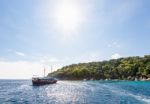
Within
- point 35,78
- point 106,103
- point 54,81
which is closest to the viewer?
point 106,103

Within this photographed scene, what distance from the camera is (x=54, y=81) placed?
650 feet

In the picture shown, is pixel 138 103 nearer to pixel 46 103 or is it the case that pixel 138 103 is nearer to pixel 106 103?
pixel 106 103

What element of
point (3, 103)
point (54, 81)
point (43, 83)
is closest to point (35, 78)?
point (43, 83)

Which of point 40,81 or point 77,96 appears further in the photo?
point 40,81

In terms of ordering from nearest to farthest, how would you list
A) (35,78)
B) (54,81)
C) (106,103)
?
(106,103)
(35,78)
(54,81)

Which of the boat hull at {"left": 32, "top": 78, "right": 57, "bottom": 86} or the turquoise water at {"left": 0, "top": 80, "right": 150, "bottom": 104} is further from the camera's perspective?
the boat hull at {"left": 32, "top": 78, "right": 57, "bottom": 86}

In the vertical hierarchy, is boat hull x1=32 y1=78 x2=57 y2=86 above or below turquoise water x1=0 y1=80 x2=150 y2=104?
above

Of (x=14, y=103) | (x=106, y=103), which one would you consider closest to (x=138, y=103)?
(x=106, y=103)

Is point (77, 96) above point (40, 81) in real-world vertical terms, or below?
below

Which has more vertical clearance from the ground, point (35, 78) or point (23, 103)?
point (35, 78)

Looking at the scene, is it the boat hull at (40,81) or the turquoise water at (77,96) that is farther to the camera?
the boat hull at (40,81)

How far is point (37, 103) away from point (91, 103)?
46.0 ft

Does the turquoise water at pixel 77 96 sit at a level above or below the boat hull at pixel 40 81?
below

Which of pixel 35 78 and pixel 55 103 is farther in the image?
pixel 35 78
